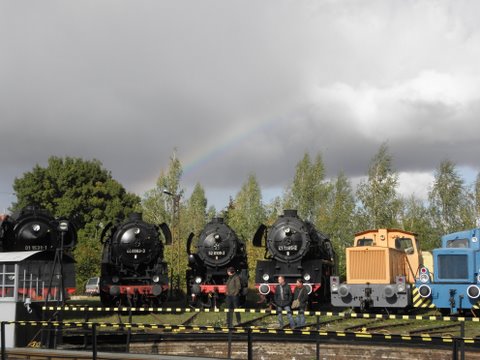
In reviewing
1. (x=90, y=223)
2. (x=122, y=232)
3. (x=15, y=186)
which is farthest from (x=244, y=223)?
(x=122, y=232)

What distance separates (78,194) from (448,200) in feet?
106

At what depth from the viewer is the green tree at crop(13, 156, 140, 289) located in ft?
195

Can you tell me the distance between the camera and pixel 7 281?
62.0 feet

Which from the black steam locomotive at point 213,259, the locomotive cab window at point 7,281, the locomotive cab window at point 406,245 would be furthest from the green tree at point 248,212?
the locomotive cab window at point 7,281

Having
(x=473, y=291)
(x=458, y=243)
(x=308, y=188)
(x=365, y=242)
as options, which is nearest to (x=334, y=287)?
(x=365, y=242)

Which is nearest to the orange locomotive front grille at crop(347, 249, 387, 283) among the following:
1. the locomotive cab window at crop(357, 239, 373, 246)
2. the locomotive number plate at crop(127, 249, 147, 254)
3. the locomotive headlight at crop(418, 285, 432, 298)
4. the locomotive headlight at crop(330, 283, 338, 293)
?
the locomotive headlight at crop(330, 283, 338, 293)

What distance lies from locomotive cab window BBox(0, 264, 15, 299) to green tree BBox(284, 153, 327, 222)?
38289 millimetres

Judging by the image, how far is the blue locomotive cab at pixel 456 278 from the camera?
20781 mm

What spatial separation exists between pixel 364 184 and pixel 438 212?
8953mm

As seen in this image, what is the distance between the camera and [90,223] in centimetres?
5950

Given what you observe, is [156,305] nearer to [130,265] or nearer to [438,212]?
[130,265]

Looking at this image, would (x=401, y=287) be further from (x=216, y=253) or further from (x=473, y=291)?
(x=216, y=253)

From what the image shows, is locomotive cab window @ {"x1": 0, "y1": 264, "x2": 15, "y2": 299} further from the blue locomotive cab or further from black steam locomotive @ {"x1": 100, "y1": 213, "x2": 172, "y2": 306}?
the blue locomotive cab

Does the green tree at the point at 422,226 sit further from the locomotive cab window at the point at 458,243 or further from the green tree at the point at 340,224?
the locomotive cab window at the point at 458,243
